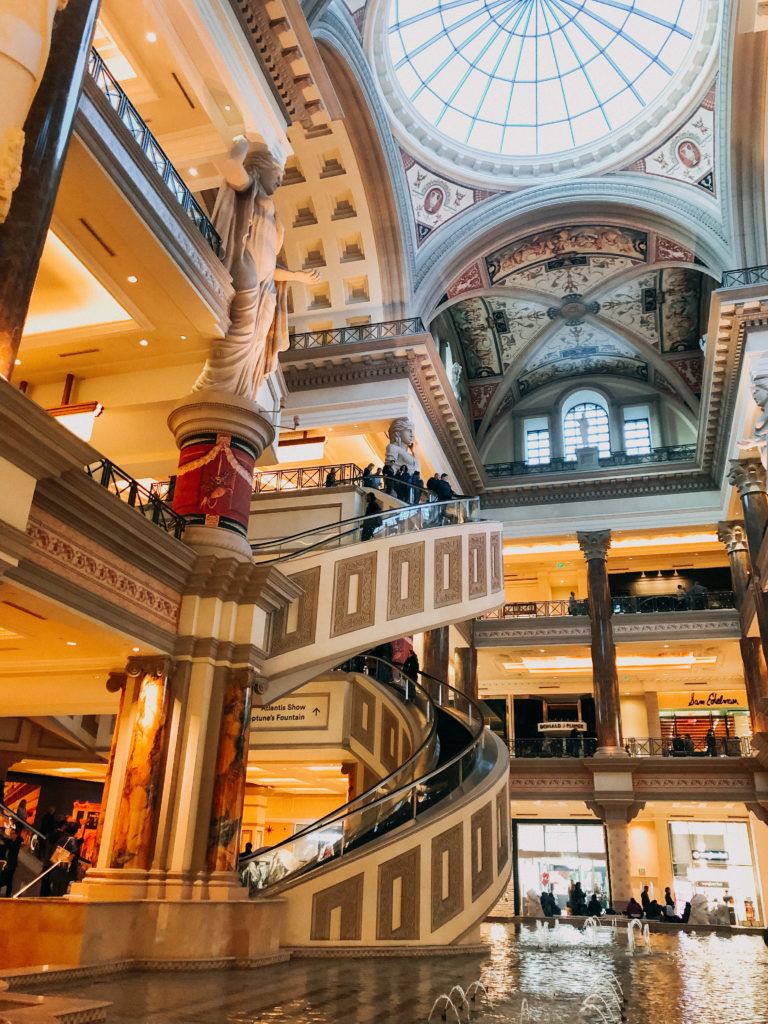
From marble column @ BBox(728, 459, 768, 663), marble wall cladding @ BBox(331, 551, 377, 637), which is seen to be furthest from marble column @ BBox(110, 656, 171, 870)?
marble column @ BBox(728, 459, 768, 663)

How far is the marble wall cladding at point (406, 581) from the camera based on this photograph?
33.8 feet

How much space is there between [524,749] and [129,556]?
57.5ft

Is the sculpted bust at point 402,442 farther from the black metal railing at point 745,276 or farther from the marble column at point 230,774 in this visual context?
the marble column at point 230,774

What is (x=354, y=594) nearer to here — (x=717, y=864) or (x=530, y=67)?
(x=717, y=864)

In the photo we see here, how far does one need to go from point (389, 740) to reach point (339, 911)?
388cm

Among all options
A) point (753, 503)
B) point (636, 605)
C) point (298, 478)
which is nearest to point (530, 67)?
point (753, 503)

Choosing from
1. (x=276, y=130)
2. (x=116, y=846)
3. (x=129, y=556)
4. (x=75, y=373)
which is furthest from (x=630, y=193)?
(x=116, y=846)

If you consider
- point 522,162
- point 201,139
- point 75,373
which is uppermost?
point 522,162

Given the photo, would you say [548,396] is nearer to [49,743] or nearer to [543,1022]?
[49,743]

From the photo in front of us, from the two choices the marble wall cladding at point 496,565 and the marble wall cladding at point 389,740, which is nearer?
the marble wall cladding at point 389,740

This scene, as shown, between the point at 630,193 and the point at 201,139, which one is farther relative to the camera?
the point at 630,193

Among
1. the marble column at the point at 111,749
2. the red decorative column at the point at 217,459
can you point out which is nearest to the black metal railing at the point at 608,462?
the red decorative column at the point at 217,459

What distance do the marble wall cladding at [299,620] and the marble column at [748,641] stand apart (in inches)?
444

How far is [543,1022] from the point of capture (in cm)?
466
